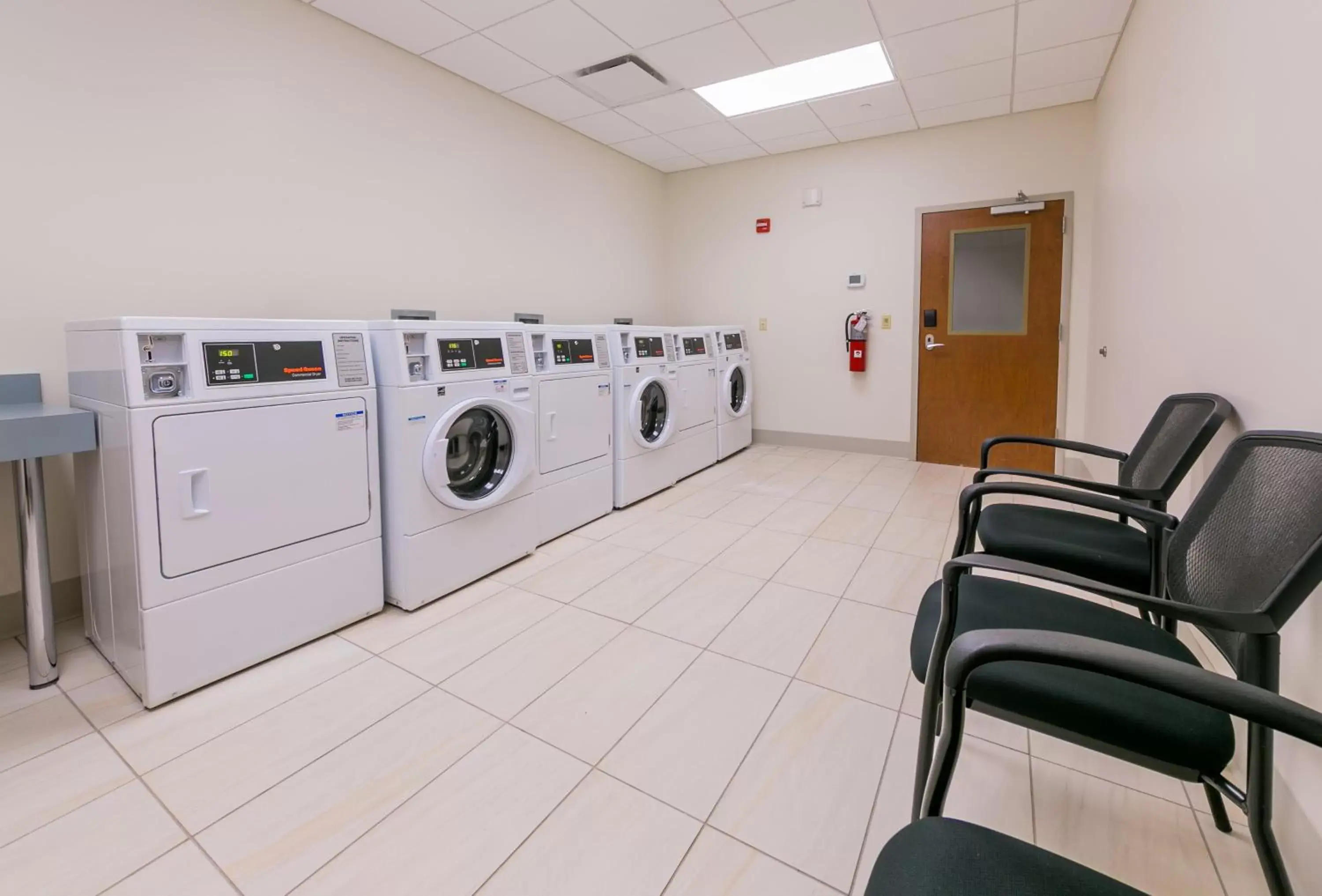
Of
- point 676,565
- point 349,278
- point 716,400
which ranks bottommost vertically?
point 676,565

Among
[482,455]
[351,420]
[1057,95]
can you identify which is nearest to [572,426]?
[482,455]

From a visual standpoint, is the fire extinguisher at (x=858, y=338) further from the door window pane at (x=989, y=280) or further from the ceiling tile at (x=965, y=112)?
the ceiling tile at (x=965, y=112)

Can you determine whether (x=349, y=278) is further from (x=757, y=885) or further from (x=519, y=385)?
(x=757, y=885)

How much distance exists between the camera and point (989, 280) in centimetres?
448

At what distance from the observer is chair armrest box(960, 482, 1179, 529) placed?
4.79 ft

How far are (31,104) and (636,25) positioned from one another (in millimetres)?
2475

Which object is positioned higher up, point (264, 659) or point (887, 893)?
point (887, 893)

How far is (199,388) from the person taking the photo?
1756 millimetres

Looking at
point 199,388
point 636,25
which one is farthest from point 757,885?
point 636,25

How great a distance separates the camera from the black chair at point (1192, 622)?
36.6 inches

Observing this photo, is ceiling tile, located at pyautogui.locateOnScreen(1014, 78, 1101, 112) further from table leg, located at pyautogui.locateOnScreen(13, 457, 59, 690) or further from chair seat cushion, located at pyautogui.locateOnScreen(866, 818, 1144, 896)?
table leg, located at pyautogui.locateOnScreen(13, 457, 59, 690)

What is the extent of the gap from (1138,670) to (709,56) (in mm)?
3621

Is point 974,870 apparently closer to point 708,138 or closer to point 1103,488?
point 1103,488

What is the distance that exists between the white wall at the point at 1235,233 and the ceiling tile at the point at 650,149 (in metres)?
3.05
